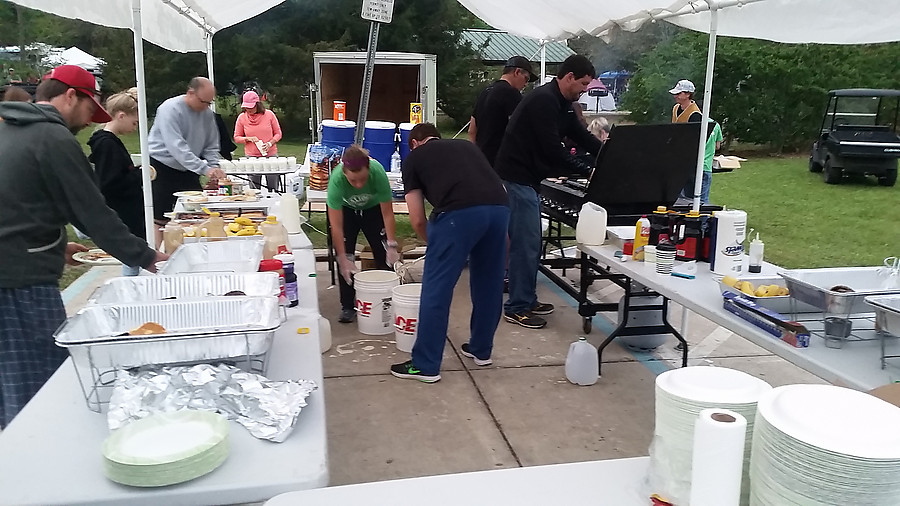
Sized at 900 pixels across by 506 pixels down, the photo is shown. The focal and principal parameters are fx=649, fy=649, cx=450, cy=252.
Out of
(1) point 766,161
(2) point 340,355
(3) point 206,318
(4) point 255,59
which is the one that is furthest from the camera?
(4) point 255,59

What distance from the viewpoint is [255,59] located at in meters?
20.8

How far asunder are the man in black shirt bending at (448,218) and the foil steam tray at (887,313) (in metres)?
2.03

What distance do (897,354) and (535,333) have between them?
119 inches

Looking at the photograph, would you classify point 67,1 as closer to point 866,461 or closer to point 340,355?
point 340,355

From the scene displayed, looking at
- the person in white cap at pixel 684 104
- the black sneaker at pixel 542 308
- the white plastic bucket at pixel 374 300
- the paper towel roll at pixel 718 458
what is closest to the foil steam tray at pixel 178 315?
the paper towel roll at pixel 718 458

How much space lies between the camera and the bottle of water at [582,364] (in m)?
4.02

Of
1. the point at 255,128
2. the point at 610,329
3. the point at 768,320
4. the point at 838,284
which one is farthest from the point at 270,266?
the point at 255,128

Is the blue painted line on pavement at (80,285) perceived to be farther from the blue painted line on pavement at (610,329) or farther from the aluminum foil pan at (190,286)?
the blue painted line on pavement at (610,329)

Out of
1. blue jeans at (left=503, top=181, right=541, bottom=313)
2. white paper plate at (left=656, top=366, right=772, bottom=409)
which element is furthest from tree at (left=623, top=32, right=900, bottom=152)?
white paper plate at (left=656, top=366, right=772, bottom=409)

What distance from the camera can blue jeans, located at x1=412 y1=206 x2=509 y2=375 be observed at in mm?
3660

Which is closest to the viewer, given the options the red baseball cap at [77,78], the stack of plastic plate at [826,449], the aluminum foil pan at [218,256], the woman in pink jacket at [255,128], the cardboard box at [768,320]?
the stack of plastic plate at [826,449]

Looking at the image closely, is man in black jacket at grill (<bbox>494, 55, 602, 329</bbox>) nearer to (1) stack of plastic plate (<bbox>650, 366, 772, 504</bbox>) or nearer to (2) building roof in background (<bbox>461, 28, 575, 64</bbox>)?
(1) stack of plastic plate (<bbox>650, 366, 772, 504</bbox>)

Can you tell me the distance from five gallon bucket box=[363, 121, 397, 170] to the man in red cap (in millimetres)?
4561

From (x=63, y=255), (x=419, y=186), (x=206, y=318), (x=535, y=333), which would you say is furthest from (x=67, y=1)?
(x=535, y=333)
